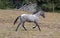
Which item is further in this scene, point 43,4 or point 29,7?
point 43,4

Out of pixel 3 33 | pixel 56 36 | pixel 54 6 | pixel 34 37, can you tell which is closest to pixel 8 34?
pixel 3 33

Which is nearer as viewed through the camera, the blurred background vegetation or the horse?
the horse

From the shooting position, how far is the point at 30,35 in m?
11.1

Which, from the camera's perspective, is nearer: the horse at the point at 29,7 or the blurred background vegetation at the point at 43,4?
the horse at the point at 29,7

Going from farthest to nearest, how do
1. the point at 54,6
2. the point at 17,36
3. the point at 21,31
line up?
the point at 54,6, the point at 21,31, the point at 17,36

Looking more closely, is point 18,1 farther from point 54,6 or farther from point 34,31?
point 34,31

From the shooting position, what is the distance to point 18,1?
27109mm

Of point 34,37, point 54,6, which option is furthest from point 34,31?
point 54,6

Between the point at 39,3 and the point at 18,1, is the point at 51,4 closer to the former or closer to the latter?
the point at 39,3

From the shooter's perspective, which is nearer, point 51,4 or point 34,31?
point 34,31

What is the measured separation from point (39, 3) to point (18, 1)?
2100 millimetres

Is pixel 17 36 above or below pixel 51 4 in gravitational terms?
above

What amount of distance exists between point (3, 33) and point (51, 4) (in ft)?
50.3

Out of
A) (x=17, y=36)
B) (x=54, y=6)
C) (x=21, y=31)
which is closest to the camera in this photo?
(x=17, y=36)
